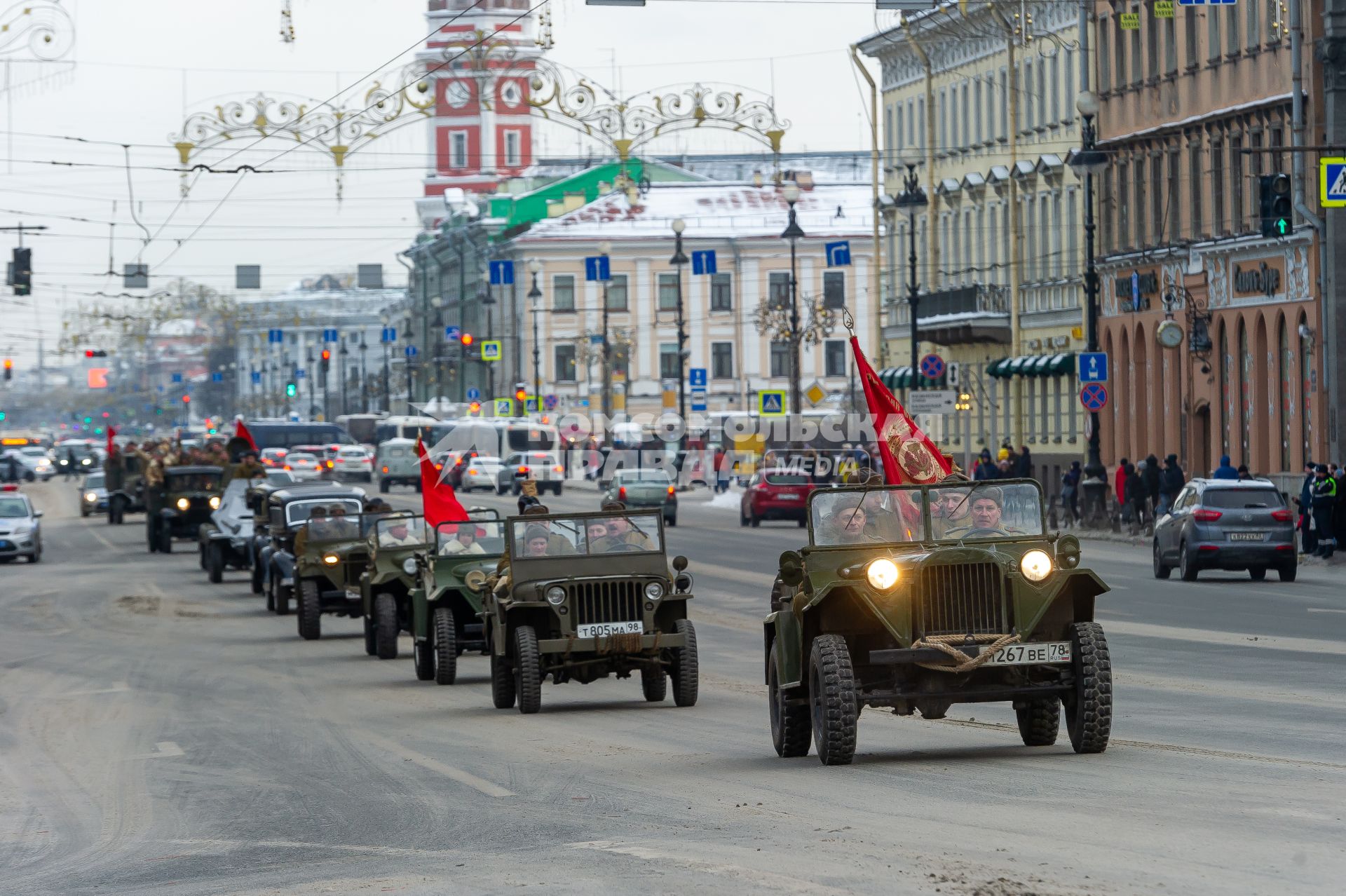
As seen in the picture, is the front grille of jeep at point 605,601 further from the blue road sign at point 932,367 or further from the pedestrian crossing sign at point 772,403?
the pedestrian crossing sign at point 772,403

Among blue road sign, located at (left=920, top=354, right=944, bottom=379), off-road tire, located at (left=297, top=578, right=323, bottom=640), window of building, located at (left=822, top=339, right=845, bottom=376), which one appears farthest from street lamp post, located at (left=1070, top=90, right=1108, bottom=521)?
window of building, located at (left=822, top=339, right=845, bottom=376)

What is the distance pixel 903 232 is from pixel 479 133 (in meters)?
57.9

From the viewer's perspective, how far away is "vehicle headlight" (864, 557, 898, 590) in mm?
14500

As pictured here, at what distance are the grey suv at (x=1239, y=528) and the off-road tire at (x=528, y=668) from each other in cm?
1887

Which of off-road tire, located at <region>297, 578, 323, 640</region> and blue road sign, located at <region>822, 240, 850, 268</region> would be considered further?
blue road sign, located at <region>822, 240, 850, 268</region>

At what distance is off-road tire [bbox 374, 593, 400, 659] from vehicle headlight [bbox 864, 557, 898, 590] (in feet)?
44.9

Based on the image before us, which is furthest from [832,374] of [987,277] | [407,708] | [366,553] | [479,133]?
[407,708]

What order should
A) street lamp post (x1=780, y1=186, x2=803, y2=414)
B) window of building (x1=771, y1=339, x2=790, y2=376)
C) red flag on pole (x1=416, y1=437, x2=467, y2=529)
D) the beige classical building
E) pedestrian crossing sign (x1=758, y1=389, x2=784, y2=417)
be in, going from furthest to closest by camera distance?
window of building (x1=771, y1=339, x2=790, y2=376)
the beige classical building
pedestrian crossing sign (x1=758, y1=389, x2=784, y2=417)
street lamp post (x1=780, y1=186, x2=803, y2=414)
red flag on pole (x1=416, y1=437, x2=467, y2=529)

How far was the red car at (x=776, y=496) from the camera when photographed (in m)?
63.4

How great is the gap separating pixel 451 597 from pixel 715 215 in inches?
4060

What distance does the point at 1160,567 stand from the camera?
129ft

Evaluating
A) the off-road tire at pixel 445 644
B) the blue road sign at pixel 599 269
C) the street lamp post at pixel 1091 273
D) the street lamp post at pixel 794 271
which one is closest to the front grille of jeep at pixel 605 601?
the off-road tire at pixel 445 644

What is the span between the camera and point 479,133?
454 feet

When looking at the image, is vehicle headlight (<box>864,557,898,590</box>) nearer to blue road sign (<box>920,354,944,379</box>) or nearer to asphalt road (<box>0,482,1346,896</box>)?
asphalt road (<box>0,482,1346,896</box>)
